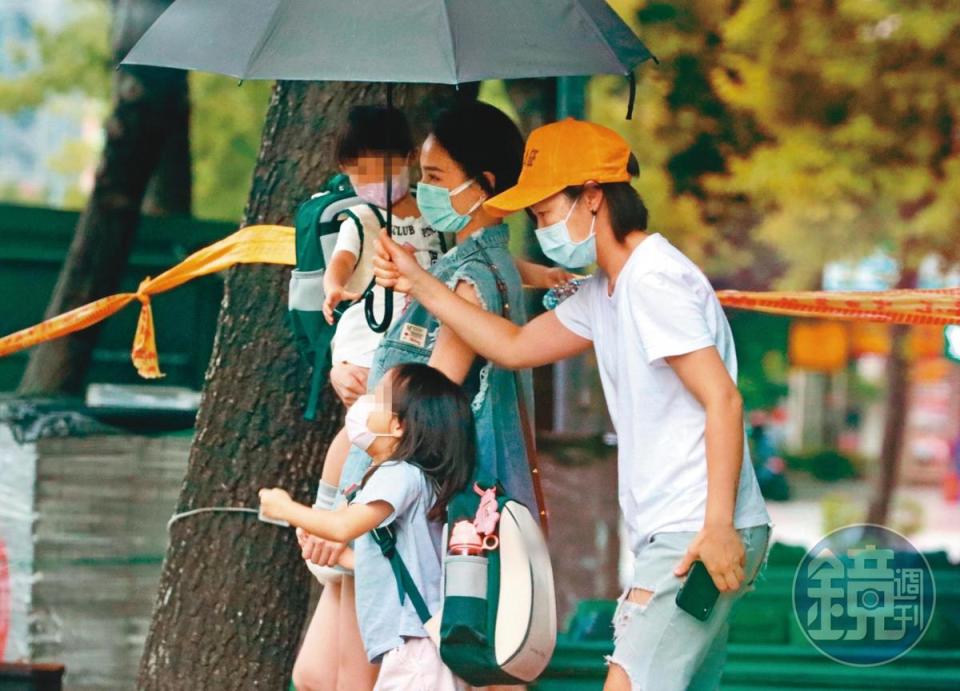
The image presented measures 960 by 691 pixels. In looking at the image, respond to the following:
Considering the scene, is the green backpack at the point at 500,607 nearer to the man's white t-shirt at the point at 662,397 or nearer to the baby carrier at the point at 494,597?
the baby carrier at the point at 494,597

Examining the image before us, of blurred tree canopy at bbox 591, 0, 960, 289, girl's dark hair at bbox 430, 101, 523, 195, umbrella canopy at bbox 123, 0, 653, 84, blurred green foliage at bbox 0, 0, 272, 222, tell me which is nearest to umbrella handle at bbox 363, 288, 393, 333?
girl's dark hair at bbox 430, 101, 523, 195

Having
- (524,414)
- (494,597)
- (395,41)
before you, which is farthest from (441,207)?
(494,597)

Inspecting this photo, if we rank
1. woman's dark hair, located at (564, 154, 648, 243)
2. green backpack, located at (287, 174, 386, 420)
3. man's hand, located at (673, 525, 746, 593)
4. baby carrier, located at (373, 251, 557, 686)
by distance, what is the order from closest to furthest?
man's hand, located at (673, 525, 746, 593)
baby carrier, located at (373, 251, 557, 686)
woman's dark hair, located at (564, 154, 648, 243)
green backpack, located at (287, 174, 386, 420)

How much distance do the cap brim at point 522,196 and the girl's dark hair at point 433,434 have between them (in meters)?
0.41

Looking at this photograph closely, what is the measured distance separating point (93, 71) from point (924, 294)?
35.9 feet

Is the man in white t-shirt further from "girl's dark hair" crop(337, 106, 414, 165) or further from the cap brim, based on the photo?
"girl's dark hair" crop(337, 106, 414, 165)

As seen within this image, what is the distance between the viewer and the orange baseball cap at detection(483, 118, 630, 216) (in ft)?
10.9

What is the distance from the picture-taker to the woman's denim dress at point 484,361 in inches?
142

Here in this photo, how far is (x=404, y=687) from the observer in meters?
3.42

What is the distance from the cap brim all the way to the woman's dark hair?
0.04m

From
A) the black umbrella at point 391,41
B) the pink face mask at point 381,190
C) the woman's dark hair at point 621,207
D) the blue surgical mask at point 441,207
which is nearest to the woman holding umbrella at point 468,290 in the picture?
the blue surgical mask at point 441,207

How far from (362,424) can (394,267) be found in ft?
1.22

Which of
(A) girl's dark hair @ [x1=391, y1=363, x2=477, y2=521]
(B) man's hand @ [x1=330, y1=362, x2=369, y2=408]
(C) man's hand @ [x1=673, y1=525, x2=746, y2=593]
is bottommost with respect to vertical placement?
(C) man's hand @ [x1=673, y1=525, x2=746, y2=593]

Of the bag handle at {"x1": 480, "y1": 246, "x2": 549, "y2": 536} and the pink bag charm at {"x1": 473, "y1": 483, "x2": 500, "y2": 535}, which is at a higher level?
the bag handle at {"x1": 480, "y1": 246, "x2": 549, "y2": 536}
